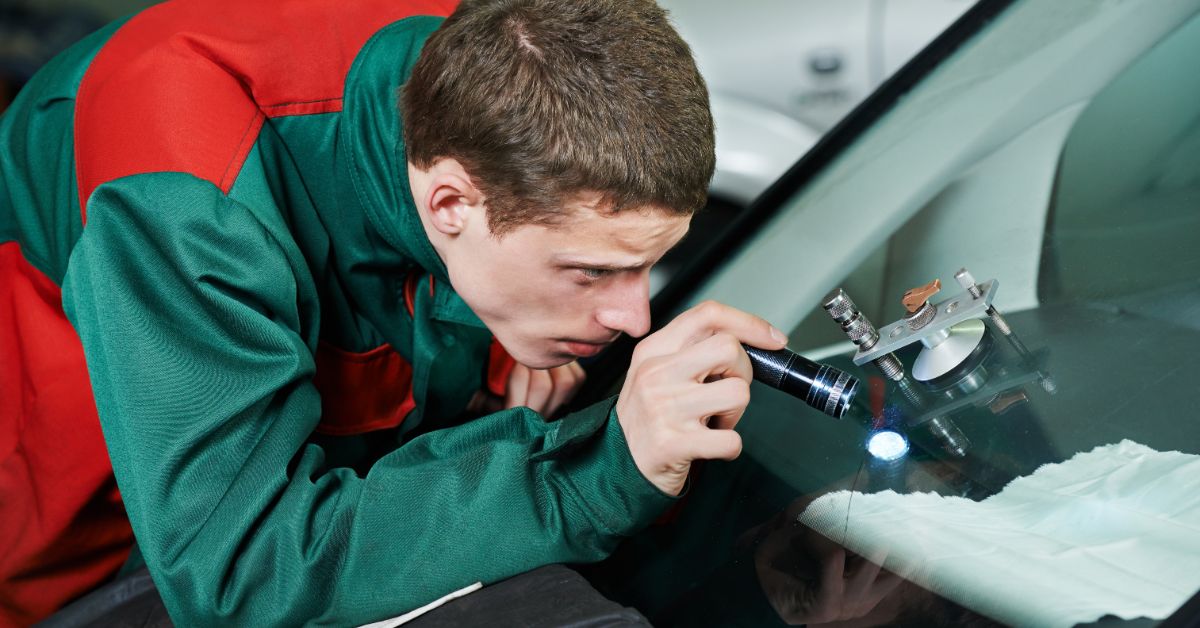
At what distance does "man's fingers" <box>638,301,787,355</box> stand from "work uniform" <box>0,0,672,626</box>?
8 centimetres

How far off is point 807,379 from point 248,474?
1.69 feet

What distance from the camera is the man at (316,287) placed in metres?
0.94

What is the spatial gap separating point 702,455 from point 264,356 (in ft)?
1.38

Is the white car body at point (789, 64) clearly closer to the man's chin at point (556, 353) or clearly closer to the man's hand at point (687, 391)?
the man's chin at point (556, 353)

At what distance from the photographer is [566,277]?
104cm

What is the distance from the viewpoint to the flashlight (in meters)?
0.90

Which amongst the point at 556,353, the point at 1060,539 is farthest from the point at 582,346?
the point at 1060,539

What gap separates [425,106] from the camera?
105 cm

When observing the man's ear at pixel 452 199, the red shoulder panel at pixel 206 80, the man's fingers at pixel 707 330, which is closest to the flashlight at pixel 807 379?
the man's fingers at pixel 707 330

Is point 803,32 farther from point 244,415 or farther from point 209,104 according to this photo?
point 244,415

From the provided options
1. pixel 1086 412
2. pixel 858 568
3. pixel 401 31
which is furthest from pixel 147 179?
pixel 1086 412

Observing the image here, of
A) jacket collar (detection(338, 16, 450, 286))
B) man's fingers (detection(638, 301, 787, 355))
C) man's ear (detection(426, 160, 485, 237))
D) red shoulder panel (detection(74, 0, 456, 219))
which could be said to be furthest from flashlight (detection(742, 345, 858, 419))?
red shoulder panel (detection(74, 0, 456, 219))

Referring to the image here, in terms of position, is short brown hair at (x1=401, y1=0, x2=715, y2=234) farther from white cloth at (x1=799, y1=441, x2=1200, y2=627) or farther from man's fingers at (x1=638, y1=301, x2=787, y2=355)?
white cloth at (x1=799, y1=441, x2=1200, y2=627)

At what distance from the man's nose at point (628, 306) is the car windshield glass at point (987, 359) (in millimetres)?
157
